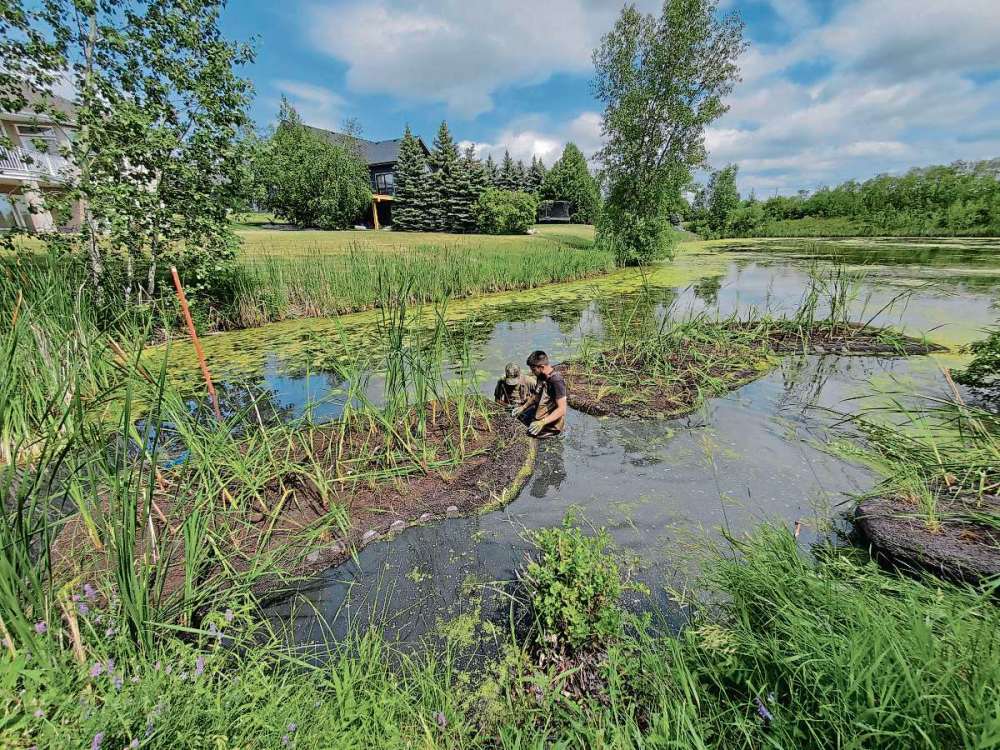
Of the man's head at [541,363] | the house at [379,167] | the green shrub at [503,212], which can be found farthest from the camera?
the house at [379,167]

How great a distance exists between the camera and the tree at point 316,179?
29.2m

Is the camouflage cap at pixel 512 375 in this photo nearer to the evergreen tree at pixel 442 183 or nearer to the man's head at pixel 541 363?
the man's head at pixel 541 363

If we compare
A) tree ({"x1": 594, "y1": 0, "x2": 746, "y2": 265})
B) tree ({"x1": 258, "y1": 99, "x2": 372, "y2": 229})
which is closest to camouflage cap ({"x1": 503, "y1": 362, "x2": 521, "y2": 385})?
tree ({"x1": 594, "y1": 0, "x2": 746, "y2": 265})

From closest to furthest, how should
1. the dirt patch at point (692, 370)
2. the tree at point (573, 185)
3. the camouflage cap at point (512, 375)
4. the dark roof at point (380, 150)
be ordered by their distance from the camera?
1. the camouflage cap at point (512, 375)
2. the dirt patch at point (692, 370)
3. the dark roof at point (380, 150)
4. the tree at point (573, 185)

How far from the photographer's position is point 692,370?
5.77m

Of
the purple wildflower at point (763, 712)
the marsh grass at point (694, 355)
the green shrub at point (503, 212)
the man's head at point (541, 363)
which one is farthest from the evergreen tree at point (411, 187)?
the purple wildflower at point (763, 712)

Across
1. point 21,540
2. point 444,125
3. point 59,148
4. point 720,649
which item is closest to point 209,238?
point 59,148

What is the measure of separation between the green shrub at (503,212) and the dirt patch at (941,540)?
32.5 m

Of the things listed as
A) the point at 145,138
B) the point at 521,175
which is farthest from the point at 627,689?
the point at 521,175

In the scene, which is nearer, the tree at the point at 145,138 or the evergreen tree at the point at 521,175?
the tree at the point at 145,138

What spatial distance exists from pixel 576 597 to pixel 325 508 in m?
2.19

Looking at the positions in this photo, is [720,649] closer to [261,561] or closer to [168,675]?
[168,675]

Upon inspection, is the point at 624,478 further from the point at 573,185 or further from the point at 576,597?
the point at 573,185

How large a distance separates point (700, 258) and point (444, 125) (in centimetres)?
2251
